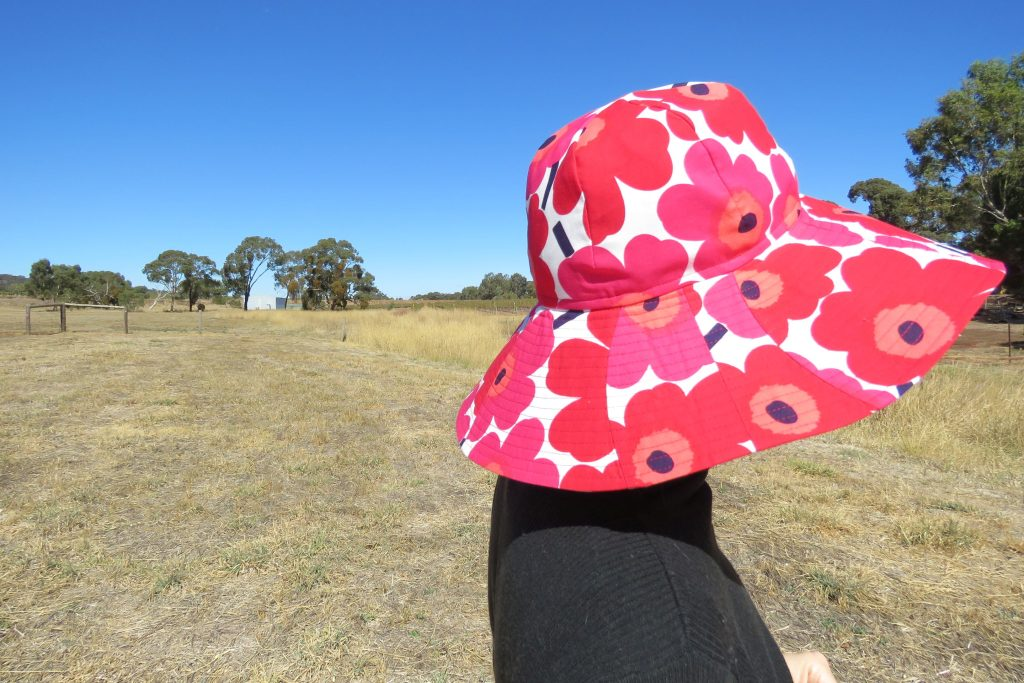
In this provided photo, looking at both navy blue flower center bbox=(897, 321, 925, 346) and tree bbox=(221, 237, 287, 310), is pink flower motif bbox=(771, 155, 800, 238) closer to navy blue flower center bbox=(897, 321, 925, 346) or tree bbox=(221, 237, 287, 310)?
navy blue flower center bbox=(897, 321, 925, 346)

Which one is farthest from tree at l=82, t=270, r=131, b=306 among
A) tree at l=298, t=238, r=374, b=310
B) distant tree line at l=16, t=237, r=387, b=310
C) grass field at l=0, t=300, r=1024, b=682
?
grass field at l=0, t=300, r=1024, b=682

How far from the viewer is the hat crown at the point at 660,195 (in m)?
0.67

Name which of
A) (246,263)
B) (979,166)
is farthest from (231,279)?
(979,166)

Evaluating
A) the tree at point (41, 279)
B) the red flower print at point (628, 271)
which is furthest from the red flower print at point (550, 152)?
the tree at point (41, 279)

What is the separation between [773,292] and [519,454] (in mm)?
370

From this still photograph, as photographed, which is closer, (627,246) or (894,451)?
(627,246)

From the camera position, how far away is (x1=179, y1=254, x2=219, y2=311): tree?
242 ft

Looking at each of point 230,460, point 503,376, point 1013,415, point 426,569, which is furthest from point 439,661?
point 1013,415

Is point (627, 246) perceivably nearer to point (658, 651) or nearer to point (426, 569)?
point (658, 651)

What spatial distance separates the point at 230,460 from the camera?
5.30 metres

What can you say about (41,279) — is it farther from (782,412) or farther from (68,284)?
→ (782,412)

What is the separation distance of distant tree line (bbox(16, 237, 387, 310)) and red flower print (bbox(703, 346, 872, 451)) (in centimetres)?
6450

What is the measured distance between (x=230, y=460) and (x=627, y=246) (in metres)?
5.49

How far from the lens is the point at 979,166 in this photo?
90.5 ft
